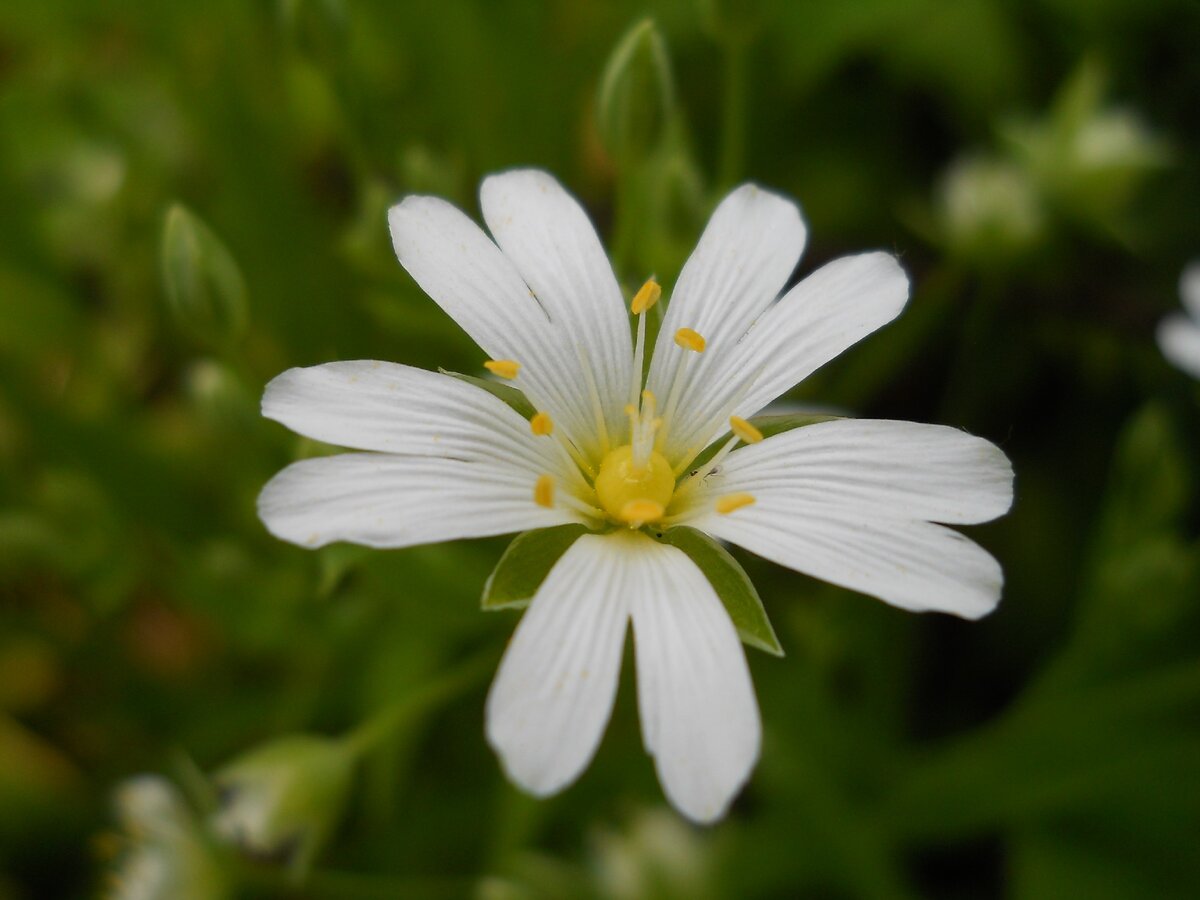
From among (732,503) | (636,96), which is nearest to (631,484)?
(732,503)

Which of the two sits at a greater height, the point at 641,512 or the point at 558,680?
the point at 641,512

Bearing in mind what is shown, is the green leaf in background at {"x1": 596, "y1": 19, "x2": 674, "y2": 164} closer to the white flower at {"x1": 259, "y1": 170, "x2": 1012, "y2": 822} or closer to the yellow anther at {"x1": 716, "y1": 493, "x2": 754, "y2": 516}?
the white flower at {"x1": 259, "y1": 170, "x2": 1012, "y2": 822}

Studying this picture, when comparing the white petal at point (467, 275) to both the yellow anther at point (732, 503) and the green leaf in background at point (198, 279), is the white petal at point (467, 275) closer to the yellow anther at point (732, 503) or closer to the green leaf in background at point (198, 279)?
the yellow anther at point (732, 503)

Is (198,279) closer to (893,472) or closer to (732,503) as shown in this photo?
(732,503)

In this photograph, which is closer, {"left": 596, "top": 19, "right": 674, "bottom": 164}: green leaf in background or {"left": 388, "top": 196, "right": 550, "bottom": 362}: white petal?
{"left": 388, "top": 196, "right": 550, "bottom": 362}: white petal

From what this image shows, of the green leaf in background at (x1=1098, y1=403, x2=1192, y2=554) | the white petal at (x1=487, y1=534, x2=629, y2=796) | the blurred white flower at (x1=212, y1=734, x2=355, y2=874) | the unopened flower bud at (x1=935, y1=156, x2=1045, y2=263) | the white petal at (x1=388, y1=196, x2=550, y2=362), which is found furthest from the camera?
the unopened flower bud at (x1=935, y1=156, x2=1045, y2=263)

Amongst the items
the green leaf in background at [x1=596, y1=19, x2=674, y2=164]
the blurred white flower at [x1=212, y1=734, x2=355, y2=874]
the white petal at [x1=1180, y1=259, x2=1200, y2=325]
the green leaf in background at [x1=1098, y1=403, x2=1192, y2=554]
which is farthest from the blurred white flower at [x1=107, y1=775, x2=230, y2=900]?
the white petal at [x1=1180, y1=259, x2=1200, y2=325]
